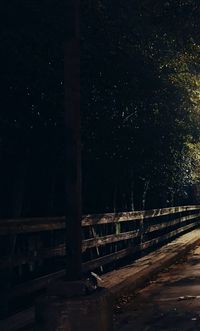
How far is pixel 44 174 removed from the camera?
1010cm

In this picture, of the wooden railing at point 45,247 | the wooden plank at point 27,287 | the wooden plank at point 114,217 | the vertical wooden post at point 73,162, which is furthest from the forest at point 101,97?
the vertical wooden post at point 73,162

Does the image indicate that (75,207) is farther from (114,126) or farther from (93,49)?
(114,126)

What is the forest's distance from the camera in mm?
7363

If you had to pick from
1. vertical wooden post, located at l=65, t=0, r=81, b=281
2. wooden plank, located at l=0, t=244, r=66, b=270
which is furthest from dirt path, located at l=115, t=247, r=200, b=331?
vertical wooden post, located at l=65, t=0, r=81, b=281

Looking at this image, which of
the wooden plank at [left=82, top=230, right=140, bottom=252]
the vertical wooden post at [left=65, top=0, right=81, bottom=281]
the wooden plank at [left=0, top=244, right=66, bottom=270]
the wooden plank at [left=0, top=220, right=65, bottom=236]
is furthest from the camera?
the wooden plank at [left=82, top=230, right=140, bottom=252]

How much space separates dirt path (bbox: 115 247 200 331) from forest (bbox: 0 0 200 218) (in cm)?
240

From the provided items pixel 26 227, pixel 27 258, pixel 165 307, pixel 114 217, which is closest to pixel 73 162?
pixel 26 227

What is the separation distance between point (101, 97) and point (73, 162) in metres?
4.47

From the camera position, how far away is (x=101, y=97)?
9.41 metres

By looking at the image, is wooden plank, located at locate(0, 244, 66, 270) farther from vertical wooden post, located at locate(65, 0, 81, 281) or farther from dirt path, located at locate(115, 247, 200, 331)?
vertical wooden post, located at locate(65, 0, 81, 281)

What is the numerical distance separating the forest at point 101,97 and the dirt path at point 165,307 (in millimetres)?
2403

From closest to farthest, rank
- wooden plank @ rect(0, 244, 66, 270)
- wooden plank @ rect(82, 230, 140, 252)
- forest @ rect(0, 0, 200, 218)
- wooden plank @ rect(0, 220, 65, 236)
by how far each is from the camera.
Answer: wooden plank @ rect(0, 220, 65, 236) < wooden plank @ rect(0, 244, 66, 270) < forest @ rect(0, 0, 200, 218) < wooden plank @ rect(82, 230, 140, 252)

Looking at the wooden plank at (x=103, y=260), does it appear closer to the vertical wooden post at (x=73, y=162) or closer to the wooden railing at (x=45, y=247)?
the wooden railing at (x=45, y=247)

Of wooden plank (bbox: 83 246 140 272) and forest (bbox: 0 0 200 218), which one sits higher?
forest (bbox: 0 0 200 218)
